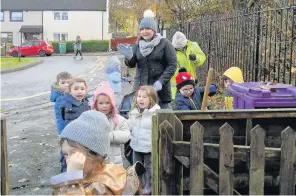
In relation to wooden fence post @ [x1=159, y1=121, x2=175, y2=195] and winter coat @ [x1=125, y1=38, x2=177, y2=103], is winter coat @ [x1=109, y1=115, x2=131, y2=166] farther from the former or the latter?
wooden fence post @ [x1=159, y1=121, x2=175, y2=195]

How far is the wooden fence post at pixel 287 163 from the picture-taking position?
2.91 meters

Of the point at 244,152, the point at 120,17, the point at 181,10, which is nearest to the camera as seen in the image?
the point at 244,152

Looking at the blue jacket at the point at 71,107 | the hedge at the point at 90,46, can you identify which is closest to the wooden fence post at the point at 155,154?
the blue jacket at the point at 71,107

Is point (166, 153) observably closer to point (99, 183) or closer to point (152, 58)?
point (99, 183)

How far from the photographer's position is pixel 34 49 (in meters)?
45.0

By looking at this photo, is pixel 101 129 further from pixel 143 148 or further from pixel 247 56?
pixel 247 56

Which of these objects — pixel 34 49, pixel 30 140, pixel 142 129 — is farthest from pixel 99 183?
pixel 34 49

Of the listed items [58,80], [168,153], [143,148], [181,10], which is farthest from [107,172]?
[181,10]

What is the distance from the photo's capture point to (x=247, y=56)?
977 centimetres

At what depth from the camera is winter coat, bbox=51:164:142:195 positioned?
8.27 ft

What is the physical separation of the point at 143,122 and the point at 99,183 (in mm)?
2626

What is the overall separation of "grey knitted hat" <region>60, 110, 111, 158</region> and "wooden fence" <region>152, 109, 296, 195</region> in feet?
1.34

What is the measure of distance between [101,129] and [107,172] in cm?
28

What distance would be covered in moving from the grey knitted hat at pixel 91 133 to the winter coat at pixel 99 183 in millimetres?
124
